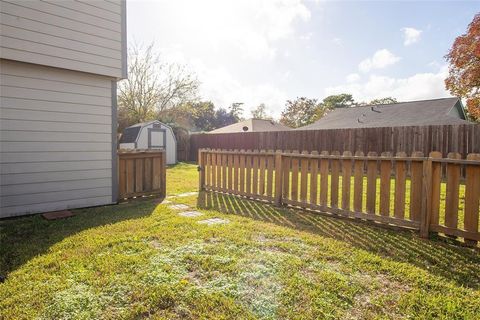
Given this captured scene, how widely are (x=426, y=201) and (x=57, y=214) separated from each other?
18.9 ft

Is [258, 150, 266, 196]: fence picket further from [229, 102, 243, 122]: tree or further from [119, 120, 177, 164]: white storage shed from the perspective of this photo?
[229, 102, 243, 122]: tree

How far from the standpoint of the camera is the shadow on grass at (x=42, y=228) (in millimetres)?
2889

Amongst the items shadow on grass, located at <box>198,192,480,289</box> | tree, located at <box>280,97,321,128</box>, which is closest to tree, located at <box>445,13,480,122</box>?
shadow on grass, located at <box>198,192,480,289</box>

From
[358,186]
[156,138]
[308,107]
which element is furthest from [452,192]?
[308,107]

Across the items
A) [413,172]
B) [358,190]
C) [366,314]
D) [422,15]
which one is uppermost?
[422,15]

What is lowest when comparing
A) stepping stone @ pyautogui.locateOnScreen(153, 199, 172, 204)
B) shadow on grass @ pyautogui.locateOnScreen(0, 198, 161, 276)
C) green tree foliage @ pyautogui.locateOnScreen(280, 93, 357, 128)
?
shadow on grass @ pyautogui.locateOnScreen(0, 198, 161, 276)

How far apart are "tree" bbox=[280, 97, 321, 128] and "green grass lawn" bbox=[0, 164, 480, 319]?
123 feet

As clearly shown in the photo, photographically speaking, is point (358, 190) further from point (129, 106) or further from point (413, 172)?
point (129, 106)

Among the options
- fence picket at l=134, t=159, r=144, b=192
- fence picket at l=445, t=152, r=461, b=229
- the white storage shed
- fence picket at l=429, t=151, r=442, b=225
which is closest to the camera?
fence picket at l=445, t=152, r=461, b=229

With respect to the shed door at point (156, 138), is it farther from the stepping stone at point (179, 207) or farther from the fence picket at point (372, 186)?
the fence picket at point (372, 186)

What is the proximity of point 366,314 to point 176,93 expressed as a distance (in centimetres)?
2352

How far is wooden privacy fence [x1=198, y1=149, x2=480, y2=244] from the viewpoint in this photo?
3.37 meters

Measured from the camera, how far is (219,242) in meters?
3.30

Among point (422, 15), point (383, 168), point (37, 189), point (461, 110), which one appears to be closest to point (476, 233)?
point (383, 168)
